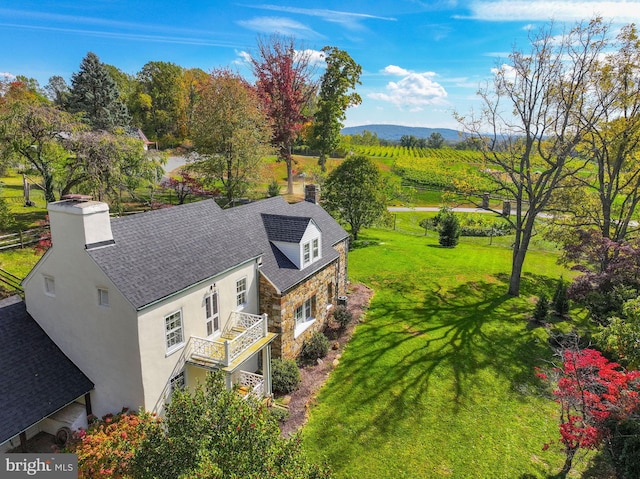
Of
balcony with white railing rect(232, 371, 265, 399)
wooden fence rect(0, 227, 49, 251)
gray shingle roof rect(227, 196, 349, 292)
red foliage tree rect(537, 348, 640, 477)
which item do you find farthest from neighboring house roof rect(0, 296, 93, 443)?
red foliage tree rect(537, 348, 640, 477)

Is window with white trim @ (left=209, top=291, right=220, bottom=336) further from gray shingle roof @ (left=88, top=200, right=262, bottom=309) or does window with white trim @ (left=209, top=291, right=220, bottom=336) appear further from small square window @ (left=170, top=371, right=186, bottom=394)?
small square window @ (left=170, top=371, right=186, bottom=394)

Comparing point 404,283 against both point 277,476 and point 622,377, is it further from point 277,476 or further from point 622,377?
point 277,476

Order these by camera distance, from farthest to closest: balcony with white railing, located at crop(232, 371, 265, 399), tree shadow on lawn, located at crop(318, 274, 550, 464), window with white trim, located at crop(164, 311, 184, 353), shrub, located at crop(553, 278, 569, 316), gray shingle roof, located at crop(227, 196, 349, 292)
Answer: shrub, located at crop(553, 278, 569, 316) < gray shingle roof, located at crop(227, 196, 349, 292) < tree shadow on lawn, located at crop(318, 274, 550, 464) < balcony with white railing, located at crop(232, 371, 265, 399) < window with white trim, located at crop(164, 311, 184, 353)

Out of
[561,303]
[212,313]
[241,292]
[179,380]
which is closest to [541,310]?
→ [561,303]

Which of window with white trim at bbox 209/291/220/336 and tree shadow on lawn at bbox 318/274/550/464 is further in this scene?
tree shadow on lawn at bbox 318/274/550/464

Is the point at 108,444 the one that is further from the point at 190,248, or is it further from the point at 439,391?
the point at 439,391

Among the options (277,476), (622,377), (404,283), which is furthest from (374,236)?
(277,476)
